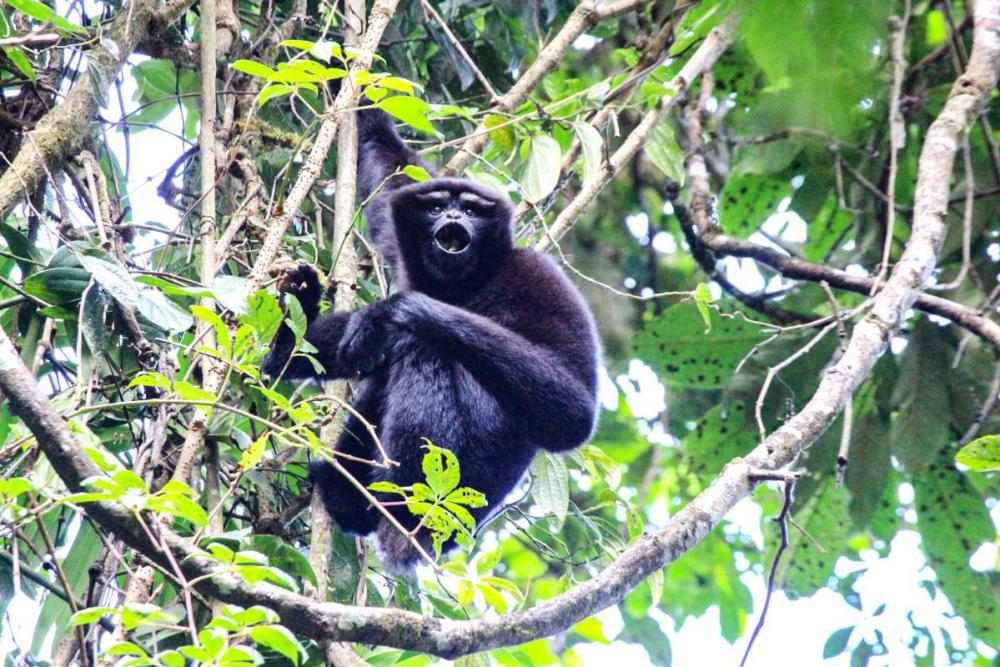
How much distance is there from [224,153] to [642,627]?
281 inches

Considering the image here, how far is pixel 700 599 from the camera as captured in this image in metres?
10.6

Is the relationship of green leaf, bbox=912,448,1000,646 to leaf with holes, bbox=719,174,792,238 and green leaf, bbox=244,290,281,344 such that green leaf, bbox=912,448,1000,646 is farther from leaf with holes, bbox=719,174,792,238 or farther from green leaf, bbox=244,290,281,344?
green leaf, bbox=244,290,281,344

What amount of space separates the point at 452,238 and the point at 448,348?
84cm

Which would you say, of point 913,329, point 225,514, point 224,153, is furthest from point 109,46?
point 913,329

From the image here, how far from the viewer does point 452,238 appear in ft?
18.7

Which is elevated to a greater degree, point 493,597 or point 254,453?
point 254,453

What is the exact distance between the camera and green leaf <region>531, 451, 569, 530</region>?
484 centimetres

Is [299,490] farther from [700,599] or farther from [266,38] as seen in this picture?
[700,599]

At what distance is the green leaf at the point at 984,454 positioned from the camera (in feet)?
10.9

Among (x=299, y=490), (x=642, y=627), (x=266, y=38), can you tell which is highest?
(x=266, y=38)

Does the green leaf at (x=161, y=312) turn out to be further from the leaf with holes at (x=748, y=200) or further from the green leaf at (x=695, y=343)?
the leaf with holes at (x=748, y=200)

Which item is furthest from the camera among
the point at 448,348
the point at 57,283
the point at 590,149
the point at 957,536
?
the point at 957,536

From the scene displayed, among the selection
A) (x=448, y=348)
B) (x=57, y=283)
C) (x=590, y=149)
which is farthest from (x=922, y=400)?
(x=57, y=283)

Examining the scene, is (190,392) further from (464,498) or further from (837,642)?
(837,642)
